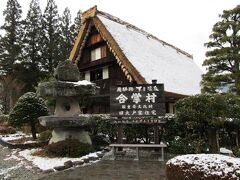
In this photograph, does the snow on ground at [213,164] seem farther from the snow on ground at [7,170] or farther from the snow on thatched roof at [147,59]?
the snow on thatched roof at [147,59]

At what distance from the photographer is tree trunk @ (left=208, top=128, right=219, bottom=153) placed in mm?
9580

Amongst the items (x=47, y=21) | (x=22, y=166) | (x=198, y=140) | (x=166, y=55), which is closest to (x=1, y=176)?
(x=22, y=166)

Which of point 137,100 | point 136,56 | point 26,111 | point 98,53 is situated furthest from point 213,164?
point 98,53

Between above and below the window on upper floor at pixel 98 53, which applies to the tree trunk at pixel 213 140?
below

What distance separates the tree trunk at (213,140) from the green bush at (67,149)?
4.69 meters

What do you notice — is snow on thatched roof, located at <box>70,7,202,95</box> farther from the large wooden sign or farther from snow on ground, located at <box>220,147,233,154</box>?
snow on ground, located at <box>220,147,233,154</box>

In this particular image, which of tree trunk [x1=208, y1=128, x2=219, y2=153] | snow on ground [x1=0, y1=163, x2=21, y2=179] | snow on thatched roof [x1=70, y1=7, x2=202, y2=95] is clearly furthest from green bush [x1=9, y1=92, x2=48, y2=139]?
tree trunk [x1=208, y1=128, x2=219, y2=153]

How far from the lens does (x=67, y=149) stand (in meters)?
9.98

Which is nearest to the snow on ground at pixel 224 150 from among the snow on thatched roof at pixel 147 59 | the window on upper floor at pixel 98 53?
the snow on thatched roof at pixel 147 59

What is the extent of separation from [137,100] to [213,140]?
3.21 metres

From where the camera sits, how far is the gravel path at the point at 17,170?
740cm

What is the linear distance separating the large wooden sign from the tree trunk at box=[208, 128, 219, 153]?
191 cm

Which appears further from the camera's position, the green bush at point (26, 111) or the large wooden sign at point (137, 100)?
the green bush at point (26, 111)

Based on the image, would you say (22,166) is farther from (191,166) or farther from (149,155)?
(191,166)
